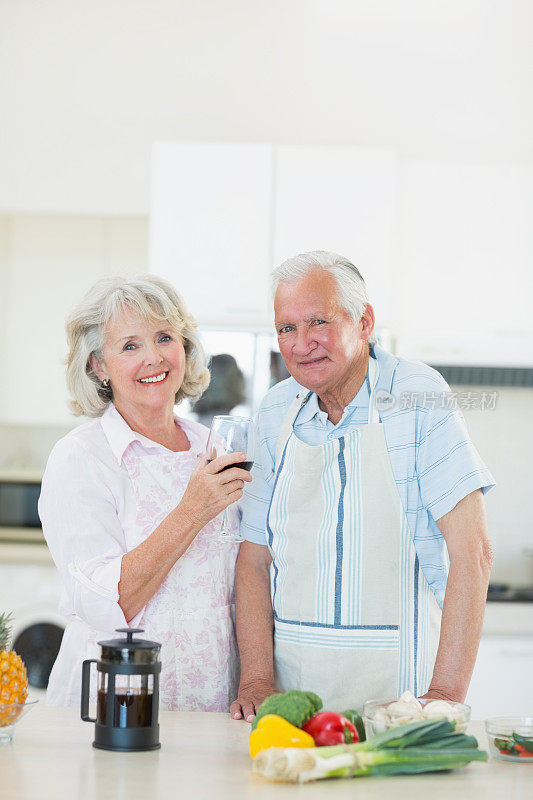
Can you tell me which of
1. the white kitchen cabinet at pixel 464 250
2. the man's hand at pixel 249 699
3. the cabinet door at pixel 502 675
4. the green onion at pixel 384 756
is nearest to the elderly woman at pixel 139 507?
the man's hand at pixel 249 699

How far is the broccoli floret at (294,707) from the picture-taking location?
129 centimetres

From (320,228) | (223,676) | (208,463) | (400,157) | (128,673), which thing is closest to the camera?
(128,673)

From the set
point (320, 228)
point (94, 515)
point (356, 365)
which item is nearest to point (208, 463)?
point (94, 515)

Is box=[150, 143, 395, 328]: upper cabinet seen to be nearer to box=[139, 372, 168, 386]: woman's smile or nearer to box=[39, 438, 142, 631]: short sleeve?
box=[139, 372, 168, 386]: woman's smile

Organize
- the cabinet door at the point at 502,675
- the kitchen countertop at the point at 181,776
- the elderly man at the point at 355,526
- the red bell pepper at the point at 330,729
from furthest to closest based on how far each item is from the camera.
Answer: the cabinet door at the point at 502,675
the elderly man at the point at 355,526
the red bell pepper at the point at 330,729
the kitchen countertop at the point at 181,776

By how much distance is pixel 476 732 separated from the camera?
1524 millimetres

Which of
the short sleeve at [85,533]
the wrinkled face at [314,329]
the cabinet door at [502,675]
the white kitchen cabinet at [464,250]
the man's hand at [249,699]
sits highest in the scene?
the white kitchen cabinet at [464,250]

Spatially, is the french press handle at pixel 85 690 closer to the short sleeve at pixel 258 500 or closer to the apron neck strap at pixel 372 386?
the short sleeve at pixel 258 500

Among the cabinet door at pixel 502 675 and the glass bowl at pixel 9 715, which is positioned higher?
the glass bowl at pixel 9 715

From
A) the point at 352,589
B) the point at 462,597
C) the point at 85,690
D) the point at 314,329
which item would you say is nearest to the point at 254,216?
the point at 314,329

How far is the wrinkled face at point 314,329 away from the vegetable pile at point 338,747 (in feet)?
2.18

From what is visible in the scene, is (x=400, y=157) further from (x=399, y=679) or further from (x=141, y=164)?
(x=399, y=679)

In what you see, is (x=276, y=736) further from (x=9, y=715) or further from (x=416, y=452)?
(x=416, y=452)

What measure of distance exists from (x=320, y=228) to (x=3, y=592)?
1762 mm
